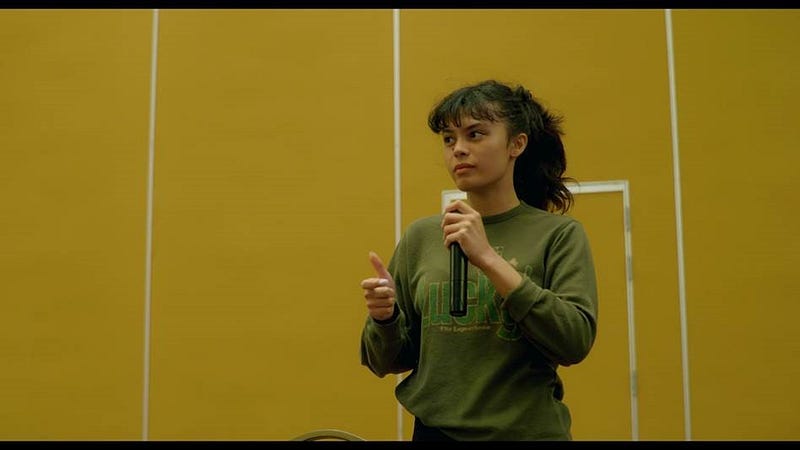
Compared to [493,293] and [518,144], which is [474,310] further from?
[518,144]

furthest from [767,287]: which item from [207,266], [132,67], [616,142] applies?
[132,67]

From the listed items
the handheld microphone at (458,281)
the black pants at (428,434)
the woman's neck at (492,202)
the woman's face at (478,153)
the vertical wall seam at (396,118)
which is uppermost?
the vertical wall seam at (396,118)

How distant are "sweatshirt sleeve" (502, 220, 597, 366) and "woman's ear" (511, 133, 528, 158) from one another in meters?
0.19

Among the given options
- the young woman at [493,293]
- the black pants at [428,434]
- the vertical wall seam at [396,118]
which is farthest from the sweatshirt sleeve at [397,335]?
the vertical wall seam at [396,118]

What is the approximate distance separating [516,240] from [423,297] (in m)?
0.20

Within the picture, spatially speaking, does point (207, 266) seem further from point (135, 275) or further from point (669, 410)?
point (669, 410)

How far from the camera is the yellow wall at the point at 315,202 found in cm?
308

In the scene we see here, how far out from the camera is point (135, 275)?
3352 millimetres

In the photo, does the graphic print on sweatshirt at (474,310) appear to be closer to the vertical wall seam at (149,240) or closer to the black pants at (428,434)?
the black pants at (428,434)

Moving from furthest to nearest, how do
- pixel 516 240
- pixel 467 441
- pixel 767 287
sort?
pixel 767 287, pixel 516 240, pixel 467 441

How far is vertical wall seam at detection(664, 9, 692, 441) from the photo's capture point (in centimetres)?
305

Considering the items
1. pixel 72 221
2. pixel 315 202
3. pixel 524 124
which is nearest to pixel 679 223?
pixel 315 202

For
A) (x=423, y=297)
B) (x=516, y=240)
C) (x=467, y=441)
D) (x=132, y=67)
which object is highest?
(x=132, y=67)

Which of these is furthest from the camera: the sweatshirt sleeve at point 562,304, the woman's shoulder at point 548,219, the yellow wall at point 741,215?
the yellow wall at point 741,215
